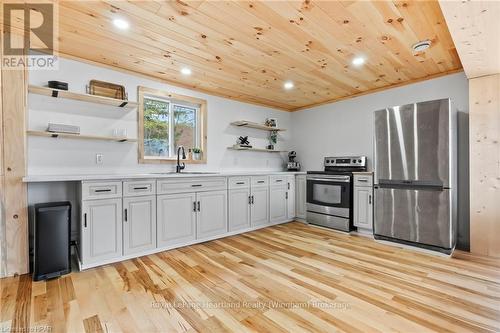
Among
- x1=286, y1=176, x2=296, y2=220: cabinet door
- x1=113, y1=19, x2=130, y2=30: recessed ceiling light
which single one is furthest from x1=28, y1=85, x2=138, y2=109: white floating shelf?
x1=286, y1=176, x2=296, y2=220: cabinet door

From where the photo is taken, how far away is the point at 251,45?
103 inches

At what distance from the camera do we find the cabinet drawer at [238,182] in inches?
151

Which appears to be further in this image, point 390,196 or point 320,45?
point 390,196

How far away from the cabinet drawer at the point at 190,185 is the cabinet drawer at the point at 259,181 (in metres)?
0.59

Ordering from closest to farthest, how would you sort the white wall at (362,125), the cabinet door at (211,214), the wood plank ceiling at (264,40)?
the wood plank ceiling at (264,40)
the white wall at (362,125)
the cabinet door at (211,214)

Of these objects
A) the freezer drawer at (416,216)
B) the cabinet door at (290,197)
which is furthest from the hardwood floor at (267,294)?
the cabinet door at (290,197)

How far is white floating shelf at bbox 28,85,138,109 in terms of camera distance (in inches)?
104

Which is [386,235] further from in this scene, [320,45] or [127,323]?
[127,323]

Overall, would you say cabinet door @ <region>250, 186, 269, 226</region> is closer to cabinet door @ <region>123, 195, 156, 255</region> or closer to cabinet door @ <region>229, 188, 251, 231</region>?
cabinet door @ <region>229, 188, 251, 231</region>

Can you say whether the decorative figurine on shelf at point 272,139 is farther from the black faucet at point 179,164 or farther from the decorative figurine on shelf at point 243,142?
the black faucet at point 179,164

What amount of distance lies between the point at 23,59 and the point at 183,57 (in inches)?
62.0

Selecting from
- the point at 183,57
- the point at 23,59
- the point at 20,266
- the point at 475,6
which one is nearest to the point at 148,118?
the point at 183,57

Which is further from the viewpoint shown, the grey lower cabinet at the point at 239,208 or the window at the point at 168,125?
the grey lower cabinet at the point at 239,208

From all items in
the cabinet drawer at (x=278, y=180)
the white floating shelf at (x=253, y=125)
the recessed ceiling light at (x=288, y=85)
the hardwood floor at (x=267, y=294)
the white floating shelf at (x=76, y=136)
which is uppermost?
the recessed ceiling light at (x=288, y=85)
